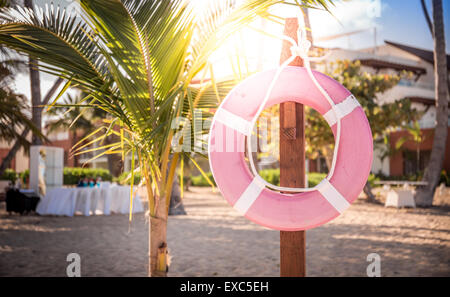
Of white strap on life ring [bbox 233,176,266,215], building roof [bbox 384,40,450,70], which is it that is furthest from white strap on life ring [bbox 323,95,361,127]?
building roof [bbox 384,40,450,70]

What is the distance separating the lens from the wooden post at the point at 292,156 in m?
1.93

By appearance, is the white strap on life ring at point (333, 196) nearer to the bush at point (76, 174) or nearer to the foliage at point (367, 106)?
the foliage at point (367, 106)

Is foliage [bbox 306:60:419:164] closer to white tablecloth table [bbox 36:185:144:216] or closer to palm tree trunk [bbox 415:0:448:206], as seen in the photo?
palm tree trunk [bbox 415:0:448:206]

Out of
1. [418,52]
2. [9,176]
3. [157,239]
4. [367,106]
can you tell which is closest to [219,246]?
[157,239]

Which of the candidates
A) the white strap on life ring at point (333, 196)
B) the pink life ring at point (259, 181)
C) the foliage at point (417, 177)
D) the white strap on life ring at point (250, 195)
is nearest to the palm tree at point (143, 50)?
the pink life ring at point (259, 181)

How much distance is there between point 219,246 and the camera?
480cm

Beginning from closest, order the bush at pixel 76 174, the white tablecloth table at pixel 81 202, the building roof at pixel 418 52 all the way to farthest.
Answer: the white tablecloth table at pixel 81 202, the bush at pixel 76 174, the building roof at pixel 418 52

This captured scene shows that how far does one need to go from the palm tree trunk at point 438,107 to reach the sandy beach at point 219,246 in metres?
2.54

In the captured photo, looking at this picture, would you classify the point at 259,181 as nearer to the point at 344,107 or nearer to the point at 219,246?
the point at 344,107

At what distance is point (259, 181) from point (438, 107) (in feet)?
31.4

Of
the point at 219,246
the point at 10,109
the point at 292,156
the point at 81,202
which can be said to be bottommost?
the point at 219,246

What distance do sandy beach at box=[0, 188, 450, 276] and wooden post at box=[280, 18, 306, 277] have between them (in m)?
1.66

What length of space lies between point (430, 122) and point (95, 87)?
59.2 feet

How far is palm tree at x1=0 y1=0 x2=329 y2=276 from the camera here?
1991mm
